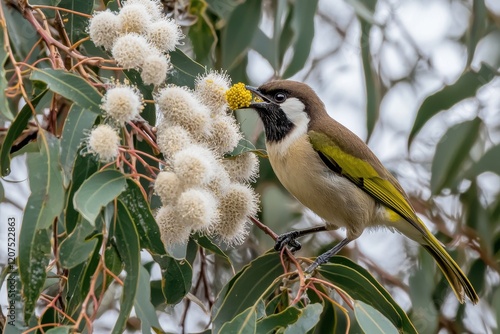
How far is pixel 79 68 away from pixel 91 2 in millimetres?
595

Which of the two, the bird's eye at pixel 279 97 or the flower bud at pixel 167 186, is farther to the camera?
the bird's eye at pixel 279 97

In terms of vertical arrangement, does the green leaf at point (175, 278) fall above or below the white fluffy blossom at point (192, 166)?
below

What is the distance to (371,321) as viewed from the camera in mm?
2547

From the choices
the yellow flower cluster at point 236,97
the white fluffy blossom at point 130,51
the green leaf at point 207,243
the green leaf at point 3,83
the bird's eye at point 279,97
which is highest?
the white fluffy blossom at point 130,51

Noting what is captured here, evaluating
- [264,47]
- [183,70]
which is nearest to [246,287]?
[183,70]

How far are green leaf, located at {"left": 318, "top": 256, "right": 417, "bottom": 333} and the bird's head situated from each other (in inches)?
33.4

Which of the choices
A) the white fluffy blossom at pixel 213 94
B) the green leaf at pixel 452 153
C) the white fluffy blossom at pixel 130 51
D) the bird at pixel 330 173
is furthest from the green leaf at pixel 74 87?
the green leaf at pixel 452 153

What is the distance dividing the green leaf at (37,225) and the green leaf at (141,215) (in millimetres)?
182

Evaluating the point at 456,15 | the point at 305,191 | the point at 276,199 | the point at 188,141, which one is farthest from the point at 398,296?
the point at 188,141

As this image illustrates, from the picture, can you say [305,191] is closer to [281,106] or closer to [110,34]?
[281,106]

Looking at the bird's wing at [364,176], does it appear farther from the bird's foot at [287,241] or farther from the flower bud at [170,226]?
the flower bud at [170,226]

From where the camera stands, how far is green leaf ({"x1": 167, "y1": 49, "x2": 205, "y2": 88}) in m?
2.83

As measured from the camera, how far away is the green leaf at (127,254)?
2211 mm

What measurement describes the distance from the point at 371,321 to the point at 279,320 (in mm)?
305
